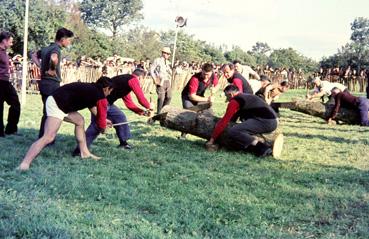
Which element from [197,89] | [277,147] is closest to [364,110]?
[197,89]

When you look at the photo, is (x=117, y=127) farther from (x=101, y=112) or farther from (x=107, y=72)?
(x=107, y=72)

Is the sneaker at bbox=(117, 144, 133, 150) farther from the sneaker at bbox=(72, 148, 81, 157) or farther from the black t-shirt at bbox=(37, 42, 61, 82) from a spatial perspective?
the black t-shirt at bbox=(37, 42, 61, 82)

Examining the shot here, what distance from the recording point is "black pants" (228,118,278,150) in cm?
841

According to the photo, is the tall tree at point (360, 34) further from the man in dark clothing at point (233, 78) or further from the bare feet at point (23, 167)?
the bare feet at point (23, 167)

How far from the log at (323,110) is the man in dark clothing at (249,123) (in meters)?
6.25

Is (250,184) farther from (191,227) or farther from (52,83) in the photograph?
(52,83)

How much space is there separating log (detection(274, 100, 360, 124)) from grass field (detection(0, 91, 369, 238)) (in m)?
5.06

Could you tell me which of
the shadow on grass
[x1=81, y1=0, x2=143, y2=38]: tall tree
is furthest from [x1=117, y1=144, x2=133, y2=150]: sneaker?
[x1=81, y1=0, x2=143, y2=38]: tall tree

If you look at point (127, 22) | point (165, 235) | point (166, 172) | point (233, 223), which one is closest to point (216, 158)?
point (166, 172)

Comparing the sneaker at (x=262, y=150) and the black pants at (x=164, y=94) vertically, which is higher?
the black pants at (x=164, y=94)

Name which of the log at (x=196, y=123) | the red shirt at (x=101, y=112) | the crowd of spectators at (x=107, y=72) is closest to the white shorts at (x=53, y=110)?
the red shirt at (x=101, y=112)

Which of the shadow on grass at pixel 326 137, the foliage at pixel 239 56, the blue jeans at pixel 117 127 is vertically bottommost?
the shadow on grass at pixel 326 137

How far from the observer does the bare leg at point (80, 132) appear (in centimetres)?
697

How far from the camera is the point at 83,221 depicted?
4.37m
